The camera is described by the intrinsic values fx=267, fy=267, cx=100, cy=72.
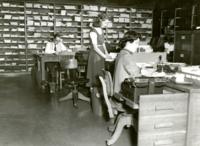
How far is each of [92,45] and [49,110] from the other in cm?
143

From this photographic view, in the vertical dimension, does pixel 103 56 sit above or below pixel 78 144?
above

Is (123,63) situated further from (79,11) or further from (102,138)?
(79,11)

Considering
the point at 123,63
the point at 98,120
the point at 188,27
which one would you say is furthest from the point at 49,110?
the point at 188,27

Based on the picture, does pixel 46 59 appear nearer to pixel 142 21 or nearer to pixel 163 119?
pixel 163 119

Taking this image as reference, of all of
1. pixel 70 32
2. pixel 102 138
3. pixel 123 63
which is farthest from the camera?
pixel 70 32

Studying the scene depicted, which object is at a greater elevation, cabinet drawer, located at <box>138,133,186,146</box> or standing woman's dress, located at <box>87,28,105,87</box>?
standing woman's dress, located at <box>87,28,105,87</box>

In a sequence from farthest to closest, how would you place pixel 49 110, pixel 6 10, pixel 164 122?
1. pixel 6 10
2. pixel 49 110
3. pixel 164 122

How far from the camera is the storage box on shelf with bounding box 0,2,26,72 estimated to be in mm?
8867

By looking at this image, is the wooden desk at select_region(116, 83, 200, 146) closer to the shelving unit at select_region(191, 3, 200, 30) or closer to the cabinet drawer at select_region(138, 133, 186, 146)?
the cabinet drawer at select_region(138, 133, 186, 146)

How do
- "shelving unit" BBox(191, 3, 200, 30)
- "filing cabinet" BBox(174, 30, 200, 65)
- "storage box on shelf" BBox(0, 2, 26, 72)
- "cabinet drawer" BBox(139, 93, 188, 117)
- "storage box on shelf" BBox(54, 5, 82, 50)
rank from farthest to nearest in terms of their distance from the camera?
1. "storage box on shelf" BBox(54, 5, 82, 50)
2. "storage box on shelf" BBox(0, 2, 26, 72)
3. "shelving unit" BBox(191, 3, 200, 30)
4. "filing cabinet" BBox(174, 30, 200, 65)
5. "cabinet drawer" BBox(139, 93, 188, 117)

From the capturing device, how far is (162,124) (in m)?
2.52

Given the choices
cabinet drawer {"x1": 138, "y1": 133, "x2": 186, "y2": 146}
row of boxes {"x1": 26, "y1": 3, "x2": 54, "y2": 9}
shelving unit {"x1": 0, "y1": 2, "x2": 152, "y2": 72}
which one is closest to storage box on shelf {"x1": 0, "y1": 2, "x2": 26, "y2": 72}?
shelving unit {"x1": 0, "y1": 2, "x2": 152, "y2": 72}

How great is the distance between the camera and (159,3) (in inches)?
396

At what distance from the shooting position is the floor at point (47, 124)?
3.33 metres
